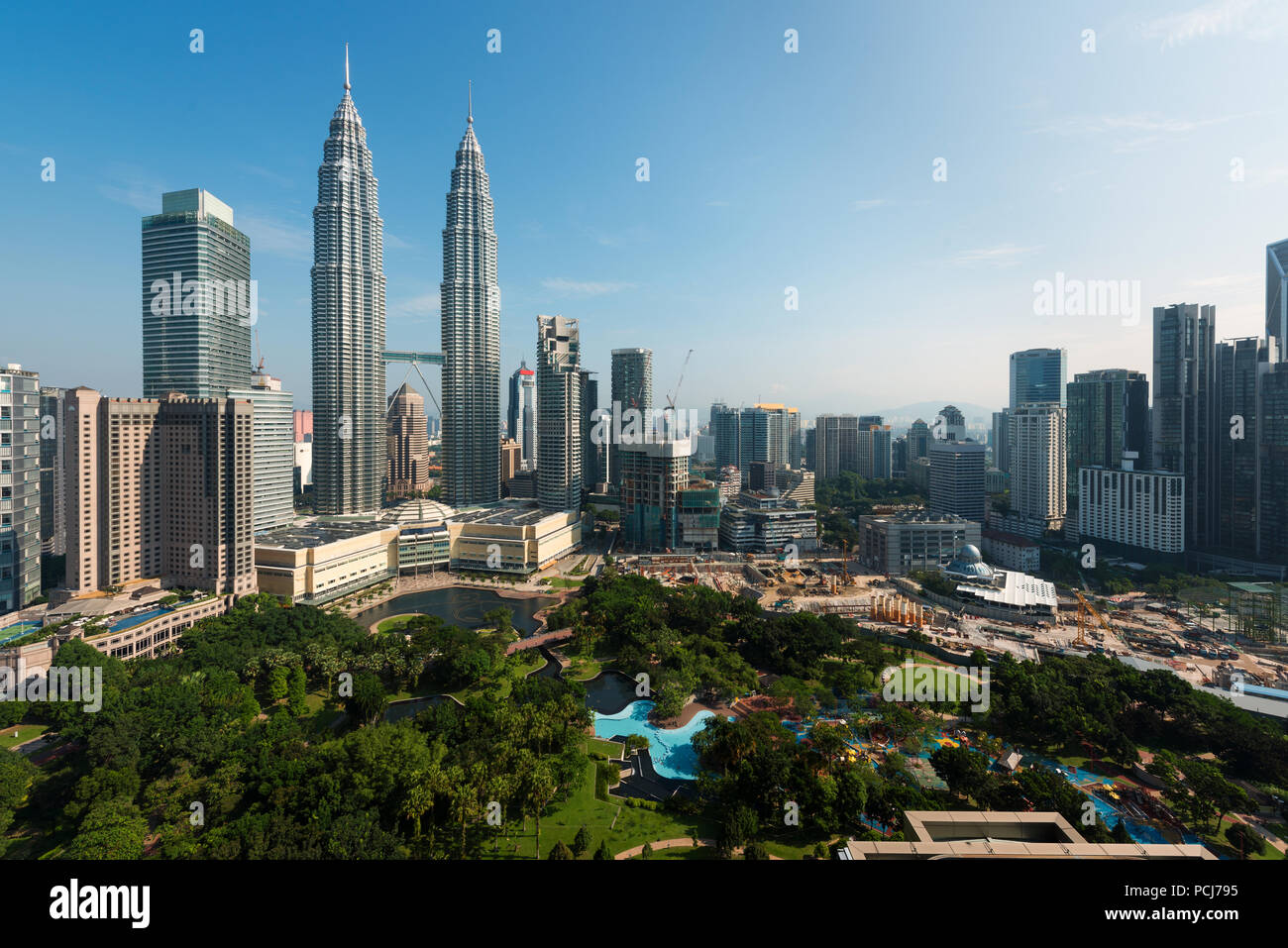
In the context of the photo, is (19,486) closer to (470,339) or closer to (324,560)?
(324,560)

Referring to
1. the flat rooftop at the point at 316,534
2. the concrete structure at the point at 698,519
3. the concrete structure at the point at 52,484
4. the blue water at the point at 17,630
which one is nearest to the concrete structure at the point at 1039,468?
the concrete structure at the point at 698,519

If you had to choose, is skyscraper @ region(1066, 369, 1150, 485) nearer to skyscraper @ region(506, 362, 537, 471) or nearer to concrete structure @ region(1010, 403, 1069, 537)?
concrete structure @ region(1010, 403, 1069, 537)

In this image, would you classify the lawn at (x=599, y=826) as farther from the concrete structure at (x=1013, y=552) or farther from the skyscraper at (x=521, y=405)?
the skyscraper at (x=521, y=405)

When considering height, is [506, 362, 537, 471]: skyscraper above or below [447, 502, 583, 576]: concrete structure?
above

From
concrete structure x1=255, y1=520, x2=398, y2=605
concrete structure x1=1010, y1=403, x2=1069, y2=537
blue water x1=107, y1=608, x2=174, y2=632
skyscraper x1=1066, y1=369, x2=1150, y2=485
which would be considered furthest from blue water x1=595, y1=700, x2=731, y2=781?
skyscraper x1=1066, y1=369, x2=1150, y2=485

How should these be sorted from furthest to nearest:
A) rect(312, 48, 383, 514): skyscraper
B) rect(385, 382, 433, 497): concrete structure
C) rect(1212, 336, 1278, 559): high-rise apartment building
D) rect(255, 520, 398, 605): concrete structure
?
1. rect(385, 382, 433, 497): concrete structure
2. rect(312, 48, 383, 514): skyscraper
3. rect(1212, 336, 1278, 559): high-rise apartment building
4. rect(255, 520, 398, 605): concrete structure

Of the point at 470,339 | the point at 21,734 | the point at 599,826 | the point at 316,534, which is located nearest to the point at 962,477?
the point at 470,339
